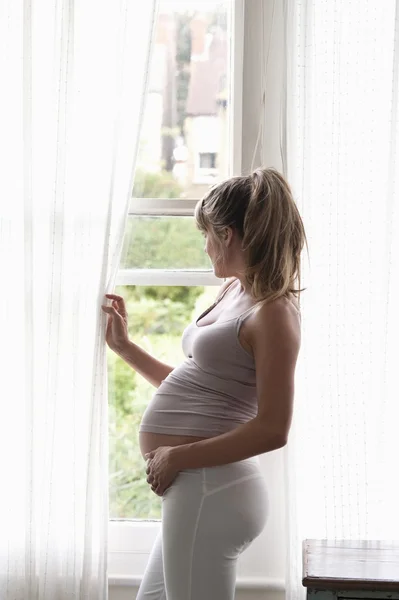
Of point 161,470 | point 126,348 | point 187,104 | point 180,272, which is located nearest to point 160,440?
point 161,470

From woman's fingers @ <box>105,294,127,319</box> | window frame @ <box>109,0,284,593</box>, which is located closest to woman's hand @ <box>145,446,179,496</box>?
woman's fingers @ <box>105,294,127,319</box>

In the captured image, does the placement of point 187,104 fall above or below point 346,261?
above

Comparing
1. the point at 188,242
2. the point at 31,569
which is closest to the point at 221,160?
the point at 188,242

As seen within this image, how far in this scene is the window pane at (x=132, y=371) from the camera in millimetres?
2354

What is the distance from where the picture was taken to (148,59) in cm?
209

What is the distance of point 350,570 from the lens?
1.75 m

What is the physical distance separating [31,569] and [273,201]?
45.8 inches

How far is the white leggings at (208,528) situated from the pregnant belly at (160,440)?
0.08m

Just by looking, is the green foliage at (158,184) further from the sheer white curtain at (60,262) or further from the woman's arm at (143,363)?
the woman's arm at (143,363)

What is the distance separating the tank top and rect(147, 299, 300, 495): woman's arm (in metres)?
0.06

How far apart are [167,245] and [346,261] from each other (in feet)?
1.68

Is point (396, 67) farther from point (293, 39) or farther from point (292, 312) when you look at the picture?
point (292, 312)

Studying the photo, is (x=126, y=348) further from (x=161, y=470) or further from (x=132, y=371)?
(x=161, y=470)

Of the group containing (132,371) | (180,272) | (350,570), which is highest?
(180,272)
